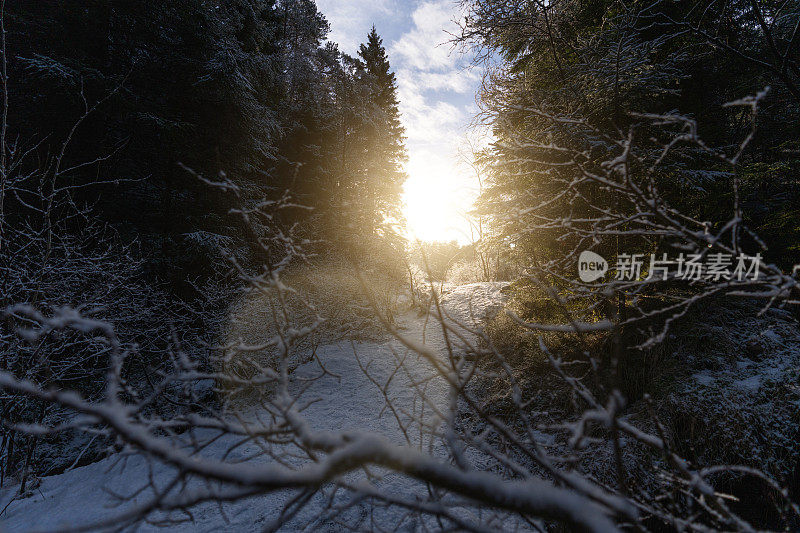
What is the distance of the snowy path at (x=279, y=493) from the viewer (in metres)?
2.96

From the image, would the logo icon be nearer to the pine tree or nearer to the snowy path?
the snowy path

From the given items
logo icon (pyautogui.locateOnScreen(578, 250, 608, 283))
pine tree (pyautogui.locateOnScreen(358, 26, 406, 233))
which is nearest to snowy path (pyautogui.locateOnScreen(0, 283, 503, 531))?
logo icon (pyautogui.locateOnScreen(578, 250, 608, 283))

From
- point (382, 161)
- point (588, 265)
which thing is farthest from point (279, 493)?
point (382, 161)

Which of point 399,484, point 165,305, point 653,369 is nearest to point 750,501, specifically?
point 653,369

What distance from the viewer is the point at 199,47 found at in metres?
7.09

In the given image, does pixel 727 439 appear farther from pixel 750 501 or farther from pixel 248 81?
pixel 248 81

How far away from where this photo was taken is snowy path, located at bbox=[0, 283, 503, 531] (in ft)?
9.70

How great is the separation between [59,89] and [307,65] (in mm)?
6442

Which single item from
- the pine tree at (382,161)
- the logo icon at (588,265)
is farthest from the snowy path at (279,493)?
the pine tree at (382,161)

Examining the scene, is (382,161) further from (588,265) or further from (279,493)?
(279,493)

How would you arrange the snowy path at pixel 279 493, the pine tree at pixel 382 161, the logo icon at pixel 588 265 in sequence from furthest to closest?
the pine tree at pixel 382 161 < the logo icon at pixel 588 265 < the snowy path at pixel 279 493

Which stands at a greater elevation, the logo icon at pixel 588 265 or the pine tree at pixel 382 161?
the pine tree at pixel 382 161

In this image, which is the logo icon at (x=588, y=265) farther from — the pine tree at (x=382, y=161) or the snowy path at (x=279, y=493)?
the pine tree at (x=382, y=161)

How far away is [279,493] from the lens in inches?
135
